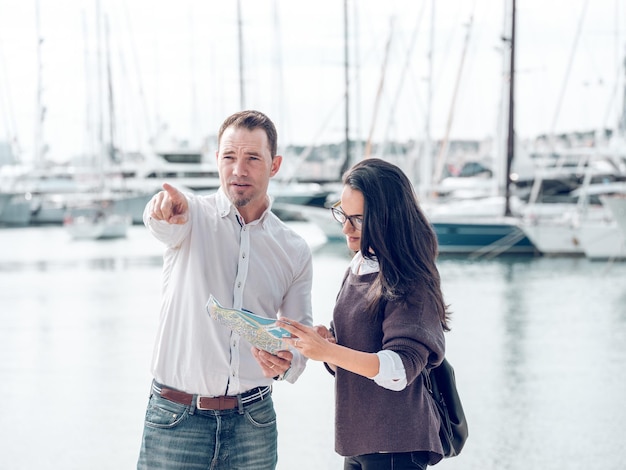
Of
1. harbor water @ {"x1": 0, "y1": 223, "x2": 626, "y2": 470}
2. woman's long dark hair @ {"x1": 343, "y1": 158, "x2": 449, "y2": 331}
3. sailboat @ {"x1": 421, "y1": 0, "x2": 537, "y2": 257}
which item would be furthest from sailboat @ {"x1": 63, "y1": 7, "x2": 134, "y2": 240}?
woman's long dark hair @ {"x1": 343, "y1": 158, "x2": 449, "y2": 331}

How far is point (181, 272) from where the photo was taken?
2.69 m

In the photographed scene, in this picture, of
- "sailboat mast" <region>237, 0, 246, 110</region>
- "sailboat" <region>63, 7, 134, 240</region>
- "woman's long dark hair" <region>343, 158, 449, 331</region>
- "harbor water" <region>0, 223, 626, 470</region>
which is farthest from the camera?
"sailboat mast" <region>237, 0, 246, 110</region>

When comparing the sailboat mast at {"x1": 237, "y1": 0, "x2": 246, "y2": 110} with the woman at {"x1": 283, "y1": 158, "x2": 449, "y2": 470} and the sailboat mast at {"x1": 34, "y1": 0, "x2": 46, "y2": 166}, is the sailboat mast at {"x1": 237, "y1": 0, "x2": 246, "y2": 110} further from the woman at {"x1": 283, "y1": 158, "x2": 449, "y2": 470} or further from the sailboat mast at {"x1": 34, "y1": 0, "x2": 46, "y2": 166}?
the woman at {"x1": 283, "y1": 158, "x2": 449, "y2": 470}

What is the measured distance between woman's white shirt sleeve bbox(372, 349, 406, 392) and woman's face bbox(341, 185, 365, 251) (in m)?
0.33

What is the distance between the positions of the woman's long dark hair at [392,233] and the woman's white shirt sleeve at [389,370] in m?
0.15

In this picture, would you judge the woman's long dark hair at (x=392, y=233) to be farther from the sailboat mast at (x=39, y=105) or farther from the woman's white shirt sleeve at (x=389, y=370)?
the sailboat mast at (x=39, y=105)

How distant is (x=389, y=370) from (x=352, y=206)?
44 centimetres

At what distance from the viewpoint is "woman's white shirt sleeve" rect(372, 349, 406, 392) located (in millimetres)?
2289

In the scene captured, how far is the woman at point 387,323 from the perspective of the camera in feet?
7.72

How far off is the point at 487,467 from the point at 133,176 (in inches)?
2065

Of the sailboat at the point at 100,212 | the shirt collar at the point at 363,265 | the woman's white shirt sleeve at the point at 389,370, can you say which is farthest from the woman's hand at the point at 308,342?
the sailboat at the point at 100,212

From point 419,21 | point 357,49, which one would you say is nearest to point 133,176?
point 357,49

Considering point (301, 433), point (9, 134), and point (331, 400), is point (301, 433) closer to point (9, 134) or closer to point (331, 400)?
point (331, 400)

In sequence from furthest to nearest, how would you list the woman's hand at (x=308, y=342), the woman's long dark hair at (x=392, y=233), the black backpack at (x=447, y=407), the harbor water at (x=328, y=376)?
the harbor water at (x=328, y=376) < the black backpack at (x=447, y=407) < the woman's long dark hair at (x=392, y=233) < the woman's hand at (x=308, y=342)
